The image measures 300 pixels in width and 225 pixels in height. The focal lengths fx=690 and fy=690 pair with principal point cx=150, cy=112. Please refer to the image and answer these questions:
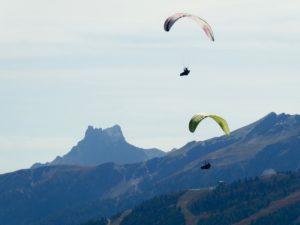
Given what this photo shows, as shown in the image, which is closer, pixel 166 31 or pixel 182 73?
pixel 166 31

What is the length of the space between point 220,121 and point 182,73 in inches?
235

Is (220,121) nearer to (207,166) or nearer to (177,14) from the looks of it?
(207,166)

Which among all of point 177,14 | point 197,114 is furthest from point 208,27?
point 197,114

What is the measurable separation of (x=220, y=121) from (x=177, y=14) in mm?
9179

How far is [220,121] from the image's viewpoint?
51.6 metres

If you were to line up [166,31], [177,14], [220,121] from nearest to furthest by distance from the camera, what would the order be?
[166,31]
[177,14]
[220,121]

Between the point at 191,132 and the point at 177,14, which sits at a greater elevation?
the point at 177,14

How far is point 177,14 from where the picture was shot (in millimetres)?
47375

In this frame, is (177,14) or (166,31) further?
(177,14)

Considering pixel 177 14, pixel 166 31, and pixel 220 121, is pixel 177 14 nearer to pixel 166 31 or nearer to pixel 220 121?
pixel 166 31

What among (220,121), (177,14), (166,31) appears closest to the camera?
(166,31)

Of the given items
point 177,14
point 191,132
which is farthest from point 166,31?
point 191,132

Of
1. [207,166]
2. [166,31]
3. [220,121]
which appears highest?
[166,31]

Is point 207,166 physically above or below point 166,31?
below
